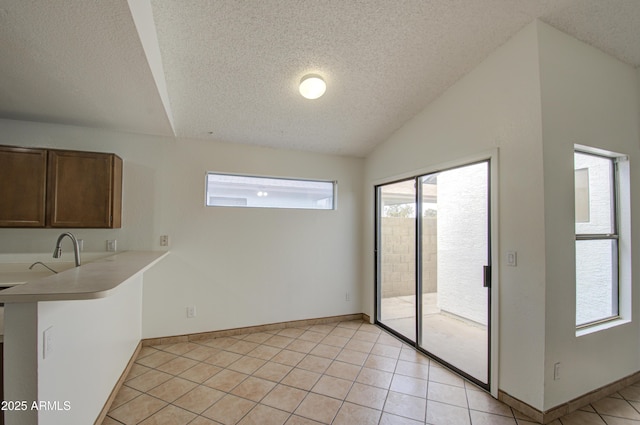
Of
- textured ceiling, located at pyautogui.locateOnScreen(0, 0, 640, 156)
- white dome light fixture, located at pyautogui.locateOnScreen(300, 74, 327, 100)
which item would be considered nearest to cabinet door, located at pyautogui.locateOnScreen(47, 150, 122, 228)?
textured ceiling, located at pyautogui.locateOnScreen(0, 0, 640, 156)

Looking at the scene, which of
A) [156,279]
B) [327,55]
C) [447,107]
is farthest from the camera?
[156,279]

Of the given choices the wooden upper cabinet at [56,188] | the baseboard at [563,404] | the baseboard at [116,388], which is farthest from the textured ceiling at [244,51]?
the baseboard at [563,404]

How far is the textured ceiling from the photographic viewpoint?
1616 millimetres

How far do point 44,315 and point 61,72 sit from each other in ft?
5.43

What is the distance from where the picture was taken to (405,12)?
6.37 ft

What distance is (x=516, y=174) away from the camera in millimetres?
2115

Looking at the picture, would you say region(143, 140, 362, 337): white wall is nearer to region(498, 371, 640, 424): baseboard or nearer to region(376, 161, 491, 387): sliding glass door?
region(376, 161, 491, 387): sliding glass door

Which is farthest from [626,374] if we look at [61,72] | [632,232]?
[61,72]

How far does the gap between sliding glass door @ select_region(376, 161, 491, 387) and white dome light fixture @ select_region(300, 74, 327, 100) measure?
1.48 meters

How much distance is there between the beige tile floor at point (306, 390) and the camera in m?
1.97

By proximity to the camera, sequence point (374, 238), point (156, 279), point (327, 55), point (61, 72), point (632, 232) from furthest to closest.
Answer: point (374, 238), point (156, 279), point (632, 232), point (327, 55), point (61, 72)

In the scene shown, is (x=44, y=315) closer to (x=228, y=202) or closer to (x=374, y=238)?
(x=228, y=202)

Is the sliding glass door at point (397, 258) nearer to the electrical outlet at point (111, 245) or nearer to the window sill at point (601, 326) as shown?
the window sill at point (601, 326)

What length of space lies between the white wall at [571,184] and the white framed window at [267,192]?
2517mm
